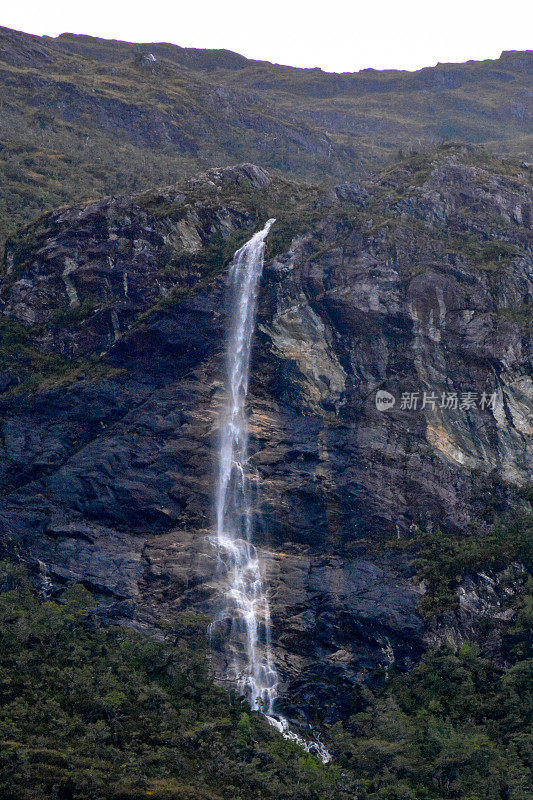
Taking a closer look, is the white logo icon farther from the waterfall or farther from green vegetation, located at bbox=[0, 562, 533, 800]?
green vegetation, located at bbox=[0, 562, 533, 800]

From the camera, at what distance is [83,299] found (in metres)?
44.8

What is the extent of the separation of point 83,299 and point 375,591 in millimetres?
21729

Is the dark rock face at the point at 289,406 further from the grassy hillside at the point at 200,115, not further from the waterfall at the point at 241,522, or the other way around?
the grassy hillside at the point at 200,115

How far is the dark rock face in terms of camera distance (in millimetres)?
35375

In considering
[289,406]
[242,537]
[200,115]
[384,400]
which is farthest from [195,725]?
[200,115]

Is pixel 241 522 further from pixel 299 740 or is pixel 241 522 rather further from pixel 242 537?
pixel 299 740

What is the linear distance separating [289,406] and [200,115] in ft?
202

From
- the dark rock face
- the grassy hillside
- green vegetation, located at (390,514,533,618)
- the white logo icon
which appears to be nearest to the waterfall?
the dark rock face

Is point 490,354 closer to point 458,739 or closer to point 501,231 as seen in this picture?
point 501,231

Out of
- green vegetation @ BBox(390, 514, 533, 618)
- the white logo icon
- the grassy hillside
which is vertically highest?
the grassy hillside

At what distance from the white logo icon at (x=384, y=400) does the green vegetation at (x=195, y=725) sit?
1112 cm

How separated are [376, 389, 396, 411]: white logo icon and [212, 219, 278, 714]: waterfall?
6502 mm

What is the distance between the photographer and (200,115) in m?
93.3

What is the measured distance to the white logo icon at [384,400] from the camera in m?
41.0
